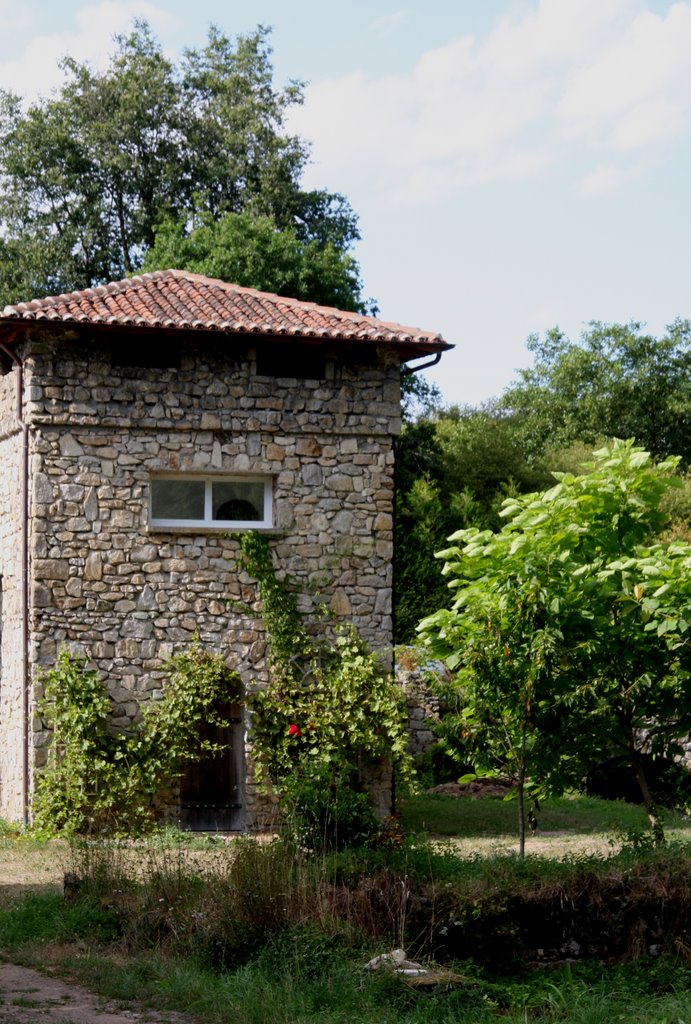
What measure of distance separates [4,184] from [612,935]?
90.1ft

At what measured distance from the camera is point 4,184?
32.4 metres

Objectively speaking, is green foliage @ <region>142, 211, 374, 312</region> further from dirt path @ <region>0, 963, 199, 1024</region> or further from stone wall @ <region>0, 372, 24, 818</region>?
dirt path @ <region>0, 963, 199, 1024</region>

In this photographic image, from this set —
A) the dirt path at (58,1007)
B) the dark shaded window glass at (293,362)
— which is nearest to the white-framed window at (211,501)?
the dark shaded window glass at (293,362)

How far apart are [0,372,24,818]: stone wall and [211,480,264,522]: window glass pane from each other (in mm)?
2415

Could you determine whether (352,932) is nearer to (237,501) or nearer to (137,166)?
(237,501)

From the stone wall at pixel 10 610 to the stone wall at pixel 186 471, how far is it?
2.08 ft

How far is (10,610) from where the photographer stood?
16.1 m

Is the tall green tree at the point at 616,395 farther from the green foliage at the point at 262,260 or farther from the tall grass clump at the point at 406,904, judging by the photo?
the tall grass clump at the point at 406,904

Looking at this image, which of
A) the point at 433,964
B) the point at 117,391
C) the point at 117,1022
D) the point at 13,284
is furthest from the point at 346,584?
the point at 13,284

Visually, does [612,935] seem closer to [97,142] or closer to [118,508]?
[118,508]

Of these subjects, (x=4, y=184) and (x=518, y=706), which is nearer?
(x=518, y=706)

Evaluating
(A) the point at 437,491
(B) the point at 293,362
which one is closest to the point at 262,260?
(A) the point at 437,491

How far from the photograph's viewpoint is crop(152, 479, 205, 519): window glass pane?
1578 cm

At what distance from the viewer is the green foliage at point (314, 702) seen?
607 inches
